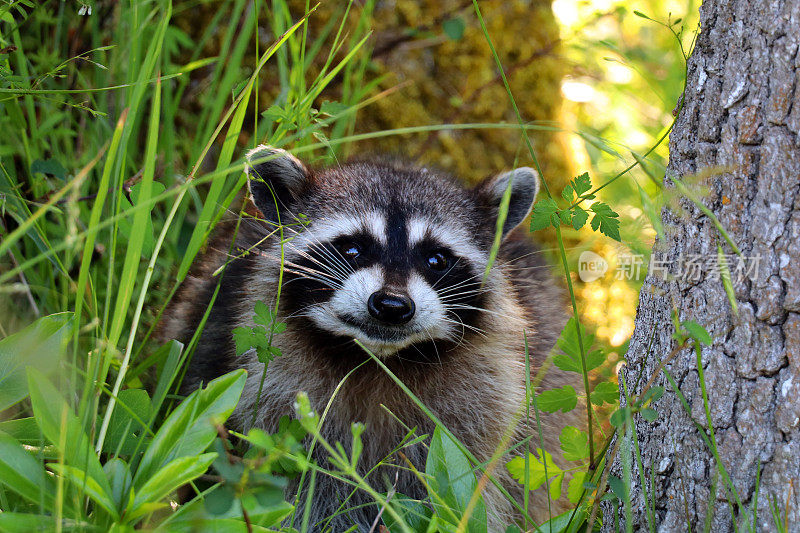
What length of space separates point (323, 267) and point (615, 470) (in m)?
1.14

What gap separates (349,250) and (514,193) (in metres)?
0.71

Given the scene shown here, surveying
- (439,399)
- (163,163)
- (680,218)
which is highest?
(680,218)

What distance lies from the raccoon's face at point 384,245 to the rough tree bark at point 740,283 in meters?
0.89

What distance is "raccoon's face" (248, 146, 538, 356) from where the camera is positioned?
241cm

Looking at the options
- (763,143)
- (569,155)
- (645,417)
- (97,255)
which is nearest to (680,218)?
(763,143)

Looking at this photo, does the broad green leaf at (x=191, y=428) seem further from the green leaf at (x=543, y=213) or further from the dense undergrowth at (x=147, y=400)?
the green leaf at (x=543, y=213)

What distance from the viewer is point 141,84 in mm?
2061

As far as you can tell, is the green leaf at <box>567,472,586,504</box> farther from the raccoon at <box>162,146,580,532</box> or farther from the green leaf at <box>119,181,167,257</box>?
the green leaf at <box>119,181,167,257</box>

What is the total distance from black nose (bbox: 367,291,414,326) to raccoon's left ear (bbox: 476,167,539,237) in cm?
70

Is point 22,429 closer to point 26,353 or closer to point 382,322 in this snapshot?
point 26,353

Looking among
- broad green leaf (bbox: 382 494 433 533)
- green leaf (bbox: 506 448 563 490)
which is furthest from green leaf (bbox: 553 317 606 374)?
broad green leaf (bbox: 382 494 433 533)

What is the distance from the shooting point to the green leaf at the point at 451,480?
1.80m

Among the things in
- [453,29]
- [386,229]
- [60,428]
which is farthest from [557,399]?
[453,29]

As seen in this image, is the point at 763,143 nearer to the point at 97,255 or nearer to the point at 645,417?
the point at 645,417
